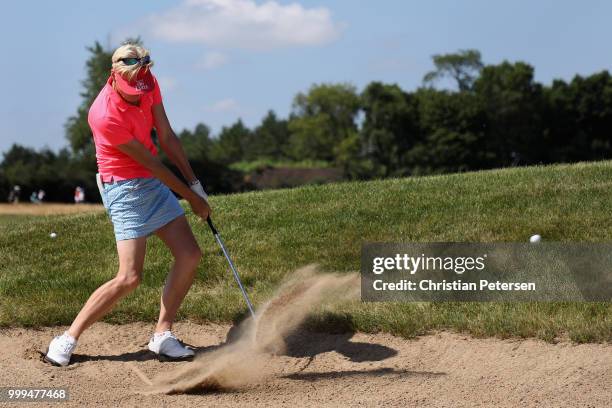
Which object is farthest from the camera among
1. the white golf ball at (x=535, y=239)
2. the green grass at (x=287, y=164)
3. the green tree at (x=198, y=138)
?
the green tree at (x=198, y=138)

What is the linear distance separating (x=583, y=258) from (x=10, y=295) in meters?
5.40

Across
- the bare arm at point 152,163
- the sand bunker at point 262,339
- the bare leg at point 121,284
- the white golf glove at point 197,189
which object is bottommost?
the sand bunker at point 262,339

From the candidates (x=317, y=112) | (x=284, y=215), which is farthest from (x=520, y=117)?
(x=284, y=215)

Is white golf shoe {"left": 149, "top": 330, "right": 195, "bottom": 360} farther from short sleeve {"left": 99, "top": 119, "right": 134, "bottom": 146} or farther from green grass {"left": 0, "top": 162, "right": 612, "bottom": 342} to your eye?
short sleeve {"left": 99, "top": 119, "right": 134, "bottom": 146}

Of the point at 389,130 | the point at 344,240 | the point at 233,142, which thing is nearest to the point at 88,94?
the point at 389,130

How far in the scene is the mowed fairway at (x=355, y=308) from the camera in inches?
233

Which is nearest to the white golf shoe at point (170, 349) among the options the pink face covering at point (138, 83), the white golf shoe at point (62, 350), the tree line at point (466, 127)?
the white golf shoe at point (62, 350)

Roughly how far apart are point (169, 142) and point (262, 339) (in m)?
1.73

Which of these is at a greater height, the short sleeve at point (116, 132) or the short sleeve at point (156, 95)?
the short sleeve at point (156, 95)

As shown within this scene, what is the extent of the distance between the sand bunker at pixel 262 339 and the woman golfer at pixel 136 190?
423 millimetres

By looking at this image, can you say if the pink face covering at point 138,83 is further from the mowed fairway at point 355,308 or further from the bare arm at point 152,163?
the mowed fairway at point 355,308

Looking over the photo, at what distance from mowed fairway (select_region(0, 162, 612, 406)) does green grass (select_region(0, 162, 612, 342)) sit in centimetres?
2

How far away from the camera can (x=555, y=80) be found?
86500mm

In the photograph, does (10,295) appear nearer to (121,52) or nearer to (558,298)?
(121,52)
